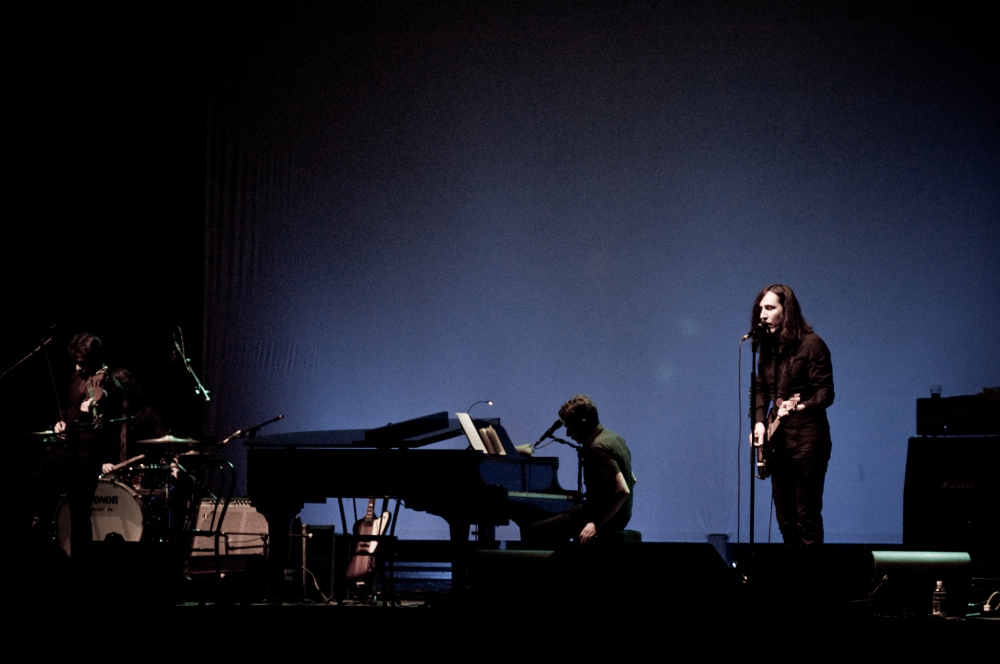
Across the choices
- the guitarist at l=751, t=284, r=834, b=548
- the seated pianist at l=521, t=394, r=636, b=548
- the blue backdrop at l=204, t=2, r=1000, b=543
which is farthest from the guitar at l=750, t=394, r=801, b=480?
the blue backdrop at l=204, t=2, r=1000, b=543

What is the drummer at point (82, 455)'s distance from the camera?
5.95 meters

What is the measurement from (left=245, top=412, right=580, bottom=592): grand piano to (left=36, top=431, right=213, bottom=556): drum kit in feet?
4.73

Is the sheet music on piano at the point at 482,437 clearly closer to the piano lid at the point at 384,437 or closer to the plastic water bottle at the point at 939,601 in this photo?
the piano lid at the point at 384,437

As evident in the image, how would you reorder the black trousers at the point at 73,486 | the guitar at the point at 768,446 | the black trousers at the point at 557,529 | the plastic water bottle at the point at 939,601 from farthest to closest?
the black trousers at the point at 73,486
the black trousers at the point at 557,529
the guitar at the point at 768,446
the plastic water bottle at the point at 939,601

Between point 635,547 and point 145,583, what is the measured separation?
3.35 m

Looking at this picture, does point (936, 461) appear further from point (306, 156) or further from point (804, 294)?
point (306, 156)

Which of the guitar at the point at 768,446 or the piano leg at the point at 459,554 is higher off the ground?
the guitar at the point at 768,446

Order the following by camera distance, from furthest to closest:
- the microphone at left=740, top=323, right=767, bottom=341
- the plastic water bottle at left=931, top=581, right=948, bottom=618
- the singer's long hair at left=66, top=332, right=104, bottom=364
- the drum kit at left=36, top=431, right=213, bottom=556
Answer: the drum kit at left=36, top=431, right=213, bottom=556, the singer's long hair at left=66, top=332, right=104, bottom=364, the microphone at left=740, top=323, right=767, bottom=341, the plastic water bottle at left=931, top=581, right=948, bottom=618

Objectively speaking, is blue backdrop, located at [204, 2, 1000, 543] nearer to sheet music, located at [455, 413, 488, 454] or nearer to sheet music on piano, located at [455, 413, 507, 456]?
sheet music on piano, located at [455, 413, 507, 456]

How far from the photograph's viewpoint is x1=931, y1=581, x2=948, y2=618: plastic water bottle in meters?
3.84

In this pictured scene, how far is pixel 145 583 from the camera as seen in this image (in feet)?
19.2

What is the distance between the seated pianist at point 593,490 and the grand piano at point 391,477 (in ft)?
0.70

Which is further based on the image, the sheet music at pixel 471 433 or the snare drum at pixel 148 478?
the snare drum at pixel 148 478

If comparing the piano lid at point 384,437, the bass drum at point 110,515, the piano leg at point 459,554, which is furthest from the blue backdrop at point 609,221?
the piano leg at point 459,554
